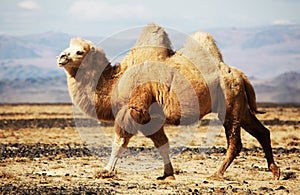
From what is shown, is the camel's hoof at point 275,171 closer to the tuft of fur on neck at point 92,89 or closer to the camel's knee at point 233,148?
the camel's knee at point 233,148

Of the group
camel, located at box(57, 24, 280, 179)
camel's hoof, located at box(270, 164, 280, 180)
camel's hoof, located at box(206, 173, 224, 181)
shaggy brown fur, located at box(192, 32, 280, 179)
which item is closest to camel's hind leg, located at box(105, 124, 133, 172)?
camel, located at box(57, 24, 280, 179)

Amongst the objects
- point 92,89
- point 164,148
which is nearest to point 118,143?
point 164,148

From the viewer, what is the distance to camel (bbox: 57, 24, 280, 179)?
11.8m

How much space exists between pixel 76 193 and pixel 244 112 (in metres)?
3.98

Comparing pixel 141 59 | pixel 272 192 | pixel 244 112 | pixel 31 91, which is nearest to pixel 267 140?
pixel 244 112

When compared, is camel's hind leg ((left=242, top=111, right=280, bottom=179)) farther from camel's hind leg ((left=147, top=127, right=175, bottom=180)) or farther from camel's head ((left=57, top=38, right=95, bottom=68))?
camel's head ((left=57, top=38, right=95, bottom=68))

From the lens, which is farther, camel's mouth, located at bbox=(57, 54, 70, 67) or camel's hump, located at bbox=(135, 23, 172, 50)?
camel's hump, located at bbox=(135, 23, 172, 50)

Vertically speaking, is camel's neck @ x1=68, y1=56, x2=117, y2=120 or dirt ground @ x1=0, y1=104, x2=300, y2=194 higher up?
camel's neck @ x1=68, y1=56, x2=117, y2=120

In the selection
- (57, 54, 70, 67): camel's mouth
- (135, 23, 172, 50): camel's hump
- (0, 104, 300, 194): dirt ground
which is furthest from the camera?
(135, 23, 172, 50): camel's hump

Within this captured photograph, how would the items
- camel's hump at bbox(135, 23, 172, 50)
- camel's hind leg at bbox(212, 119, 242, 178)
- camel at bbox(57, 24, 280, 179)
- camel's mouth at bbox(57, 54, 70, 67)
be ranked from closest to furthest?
camel's mouth at bbox(57, 54, 70, 67)
camel at bbox(57, 24, 280, 179)
camel's hind leg at bbox(212, 119, 242, 178)
camel's hump at bbox(135, 23, 172, 50)

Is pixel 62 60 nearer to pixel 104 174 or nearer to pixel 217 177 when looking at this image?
pixel 104 174

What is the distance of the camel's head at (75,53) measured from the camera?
11.7m

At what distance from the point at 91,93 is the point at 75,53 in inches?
32.0

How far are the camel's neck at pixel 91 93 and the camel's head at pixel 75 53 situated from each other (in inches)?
9.3
